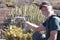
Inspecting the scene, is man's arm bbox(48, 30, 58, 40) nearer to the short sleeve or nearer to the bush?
the short sleeve

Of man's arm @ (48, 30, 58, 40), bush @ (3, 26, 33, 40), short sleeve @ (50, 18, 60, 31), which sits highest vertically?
short sleeve @ (50, 18, 60, 31)

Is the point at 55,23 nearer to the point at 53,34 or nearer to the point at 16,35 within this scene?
the point at 53,34

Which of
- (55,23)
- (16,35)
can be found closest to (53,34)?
(55,23)

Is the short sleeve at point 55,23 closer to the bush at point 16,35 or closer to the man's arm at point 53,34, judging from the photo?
the man's arm at point 53,34

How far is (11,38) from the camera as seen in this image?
7.78 meters

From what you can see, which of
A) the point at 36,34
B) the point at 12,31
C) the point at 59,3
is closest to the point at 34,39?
the point at 36,34

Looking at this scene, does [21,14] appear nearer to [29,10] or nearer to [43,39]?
[29,10]

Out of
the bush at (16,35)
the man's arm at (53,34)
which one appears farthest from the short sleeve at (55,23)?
the bush at (16,35)

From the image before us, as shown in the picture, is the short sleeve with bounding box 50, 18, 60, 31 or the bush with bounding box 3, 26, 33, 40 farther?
the bush with bounding box 3, 26, 33, 40

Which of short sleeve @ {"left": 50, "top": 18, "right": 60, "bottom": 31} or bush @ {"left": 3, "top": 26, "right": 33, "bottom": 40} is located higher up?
short sleeve @ {"left": 50, "top": 18, "right": 60, "bottom": 31}

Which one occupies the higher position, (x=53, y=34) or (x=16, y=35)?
(x=53, y=34)

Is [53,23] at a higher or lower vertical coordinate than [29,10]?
higher

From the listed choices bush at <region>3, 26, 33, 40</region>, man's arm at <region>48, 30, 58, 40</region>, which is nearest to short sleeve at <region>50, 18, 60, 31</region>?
man's arm at <region>48, 30, 58, 40</region>

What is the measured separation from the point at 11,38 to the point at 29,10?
3.09m
